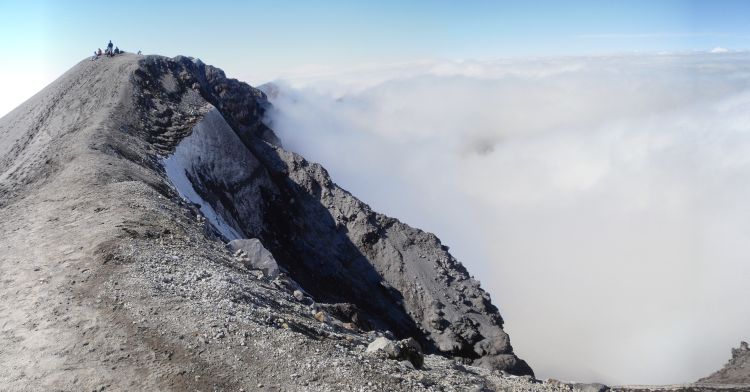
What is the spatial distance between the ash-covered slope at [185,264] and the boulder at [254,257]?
63 centimetres

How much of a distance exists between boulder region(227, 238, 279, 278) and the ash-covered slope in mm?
627

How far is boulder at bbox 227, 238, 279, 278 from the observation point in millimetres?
20656

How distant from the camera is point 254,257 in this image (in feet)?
71.6

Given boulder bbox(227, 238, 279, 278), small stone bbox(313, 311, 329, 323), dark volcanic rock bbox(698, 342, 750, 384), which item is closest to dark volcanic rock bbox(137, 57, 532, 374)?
dark volcanic rock bbox(698, 342, 750, 384)

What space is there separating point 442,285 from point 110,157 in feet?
91.5

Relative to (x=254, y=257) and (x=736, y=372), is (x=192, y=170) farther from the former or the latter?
(x=736, y=372)

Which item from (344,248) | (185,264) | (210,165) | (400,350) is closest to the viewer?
(400,350)

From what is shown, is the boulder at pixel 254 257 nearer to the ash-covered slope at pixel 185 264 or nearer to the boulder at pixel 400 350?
the ash-covered slope at pixel 185 264

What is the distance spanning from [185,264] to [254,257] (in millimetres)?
5470

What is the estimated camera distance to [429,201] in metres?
163

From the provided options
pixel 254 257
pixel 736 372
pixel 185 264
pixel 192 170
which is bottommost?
pixel 185 264

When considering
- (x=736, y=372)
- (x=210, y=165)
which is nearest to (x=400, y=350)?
(x=210, y=165)

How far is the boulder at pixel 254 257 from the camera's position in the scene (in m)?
20.7

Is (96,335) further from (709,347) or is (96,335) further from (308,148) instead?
(709,347)
